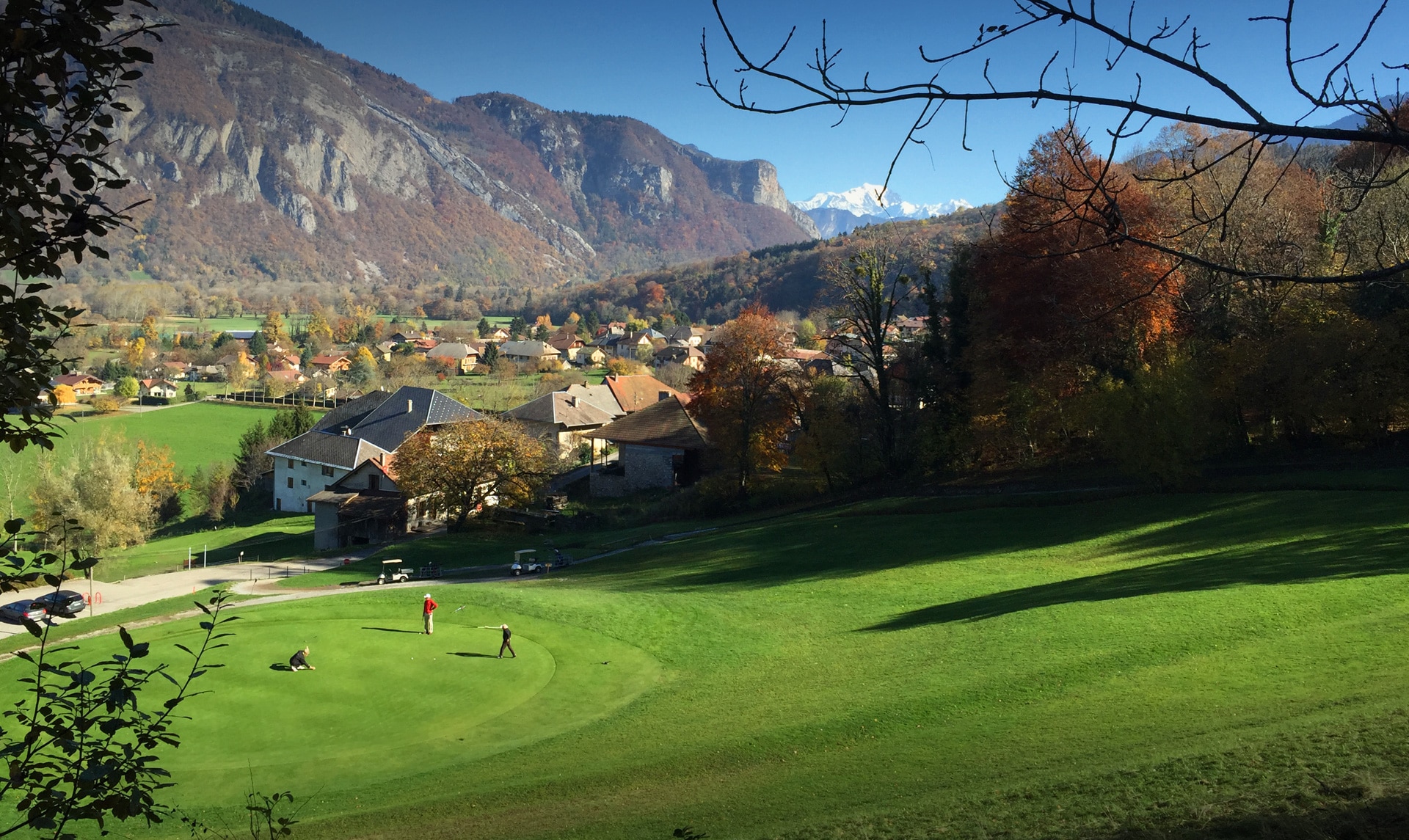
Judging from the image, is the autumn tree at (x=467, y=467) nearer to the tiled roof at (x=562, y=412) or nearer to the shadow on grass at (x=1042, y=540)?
the shadow on grass at (x=1042, y=540)

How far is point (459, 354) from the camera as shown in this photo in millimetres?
122938

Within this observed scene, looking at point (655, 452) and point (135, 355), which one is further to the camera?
point (135, 355)

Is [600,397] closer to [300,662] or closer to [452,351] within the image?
[300,662]

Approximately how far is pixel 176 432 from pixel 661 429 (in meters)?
50.9

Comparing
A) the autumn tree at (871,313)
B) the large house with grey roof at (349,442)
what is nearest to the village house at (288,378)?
the large house with grey roof at (349,442)

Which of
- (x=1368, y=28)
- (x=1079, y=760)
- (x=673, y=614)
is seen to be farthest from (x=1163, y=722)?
(x=673, y=614)

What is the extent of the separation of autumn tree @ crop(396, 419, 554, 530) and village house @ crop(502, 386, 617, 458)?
18646mm

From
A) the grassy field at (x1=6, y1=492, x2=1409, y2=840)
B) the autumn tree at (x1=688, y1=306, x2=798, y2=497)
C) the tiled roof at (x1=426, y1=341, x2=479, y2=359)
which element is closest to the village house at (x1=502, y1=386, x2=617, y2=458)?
the autumn tree at (x1=688, y1=306, x2=798, y2=497)

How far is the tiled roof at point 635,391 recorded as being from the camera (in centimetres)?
7481

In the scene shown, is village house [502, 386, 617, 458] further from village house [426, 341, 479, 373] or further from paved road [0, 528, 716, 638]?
village house [426, 341, 479, 373]

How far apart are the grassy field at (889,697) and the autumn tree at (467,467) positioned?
61.1 ft

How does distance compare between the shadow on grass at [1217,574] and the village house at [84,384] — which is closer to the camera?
the shadow on grass at [1217,574]

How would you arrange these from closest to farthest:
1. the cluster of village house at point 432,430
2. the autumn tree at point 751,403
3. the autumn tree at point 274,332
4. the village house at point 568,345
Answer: the autumn tree at point 751,403 → the cluster of village house at point 432,430 → the village house at point 568,345 → the autumn tree at point 274,332

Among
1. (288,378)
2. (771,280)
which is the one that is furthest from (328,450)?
(771,280)
